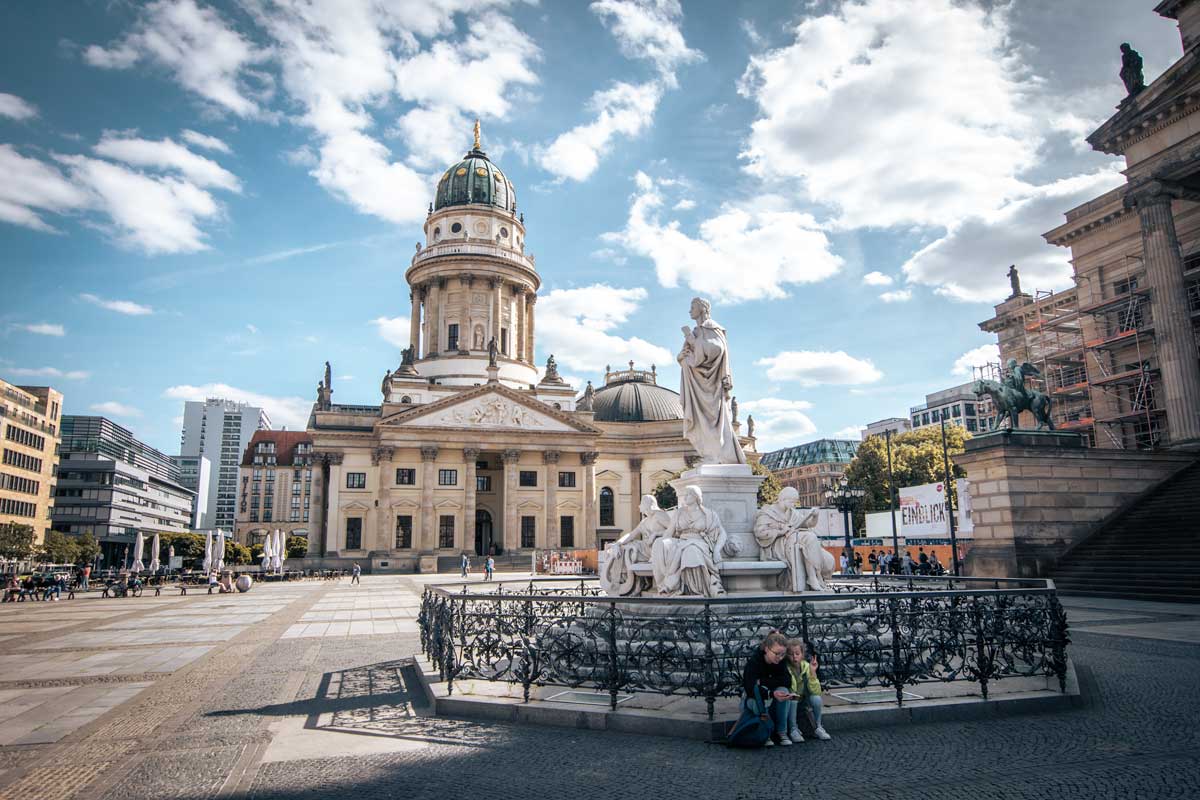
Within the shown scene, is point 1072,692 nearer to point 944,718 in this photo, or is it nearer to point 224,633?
point 944,718

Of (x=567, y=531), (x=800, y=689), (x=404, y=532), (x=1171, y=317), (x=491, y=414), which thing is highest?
(x=491, y=414)

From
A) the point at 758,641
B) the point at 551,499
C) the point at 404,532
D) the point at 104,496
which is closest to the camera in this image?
the point at 758,641

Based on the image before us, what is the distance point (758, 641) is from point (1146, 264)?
2697cm

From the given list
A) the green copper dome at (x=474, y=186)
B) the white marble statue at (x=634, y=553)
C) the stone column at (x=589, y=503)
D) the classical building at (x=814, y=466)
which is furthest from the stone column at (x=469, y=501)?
the classical building at (x=814, y=466)

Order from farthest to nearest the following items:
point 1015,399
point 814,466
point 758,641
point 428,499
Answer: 1. point 814,466
2. point 428,499
3. point 1015,399
4. point 758,641

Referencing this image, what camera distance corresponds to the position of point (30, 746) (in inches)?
281

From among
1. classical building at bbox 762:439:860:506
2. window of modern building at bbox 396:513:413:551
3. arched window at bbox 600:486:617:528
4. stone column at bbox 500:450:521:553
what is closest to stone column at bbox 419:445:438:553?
window of modern building at bbox 396:513:413:551

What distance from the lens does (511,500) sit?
60.1 metres

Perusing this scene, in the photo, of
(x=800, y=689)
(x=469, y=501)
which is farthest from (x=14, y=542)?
(x=800, y=689)

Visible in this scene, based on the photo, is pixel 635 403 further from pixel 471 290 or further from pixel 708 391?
pixel 708 391

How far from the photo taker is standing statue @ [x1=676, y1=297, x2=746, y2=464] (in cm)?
1116

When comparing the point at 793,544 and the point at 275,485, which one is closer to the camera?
the point at 793,544

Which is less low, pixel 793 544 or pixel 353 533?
pixel 353 533

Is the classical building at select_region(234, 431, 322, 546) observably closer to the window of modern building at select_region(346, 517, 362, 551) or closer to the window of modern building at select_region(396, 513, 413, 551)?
the window of modern building at select_region(346, 517, 362, 551)
